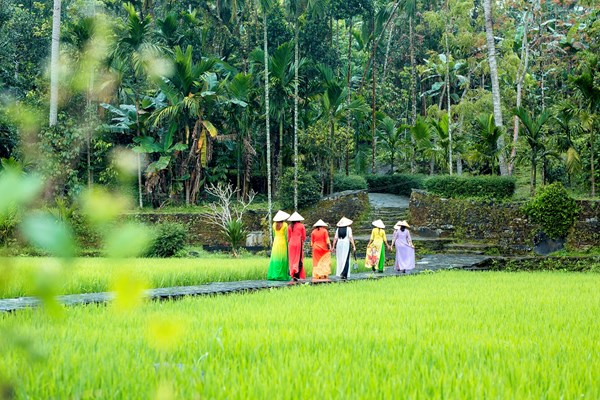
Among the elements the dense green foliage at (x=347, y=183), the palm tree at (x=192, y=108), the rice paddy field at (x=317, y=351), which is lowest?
the rice paddy field at (x=317, y=351)

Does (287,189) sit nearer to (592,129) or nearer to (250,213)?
(250,213)

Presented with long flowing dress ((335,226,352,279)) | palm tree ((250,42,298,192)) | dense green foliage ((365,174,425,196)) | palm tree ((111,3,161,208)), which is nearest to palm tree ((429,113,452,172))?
dense green foliage ((365,174,425,196))

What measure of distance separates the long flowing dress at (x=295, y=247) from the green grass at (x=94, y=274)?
0.69m

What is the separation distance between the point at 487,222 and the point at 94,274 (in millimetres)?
11821

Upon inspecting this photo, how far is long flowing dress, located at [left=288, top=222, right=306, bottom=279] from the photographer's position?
11.1 meters

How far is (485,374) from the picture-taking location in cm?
339

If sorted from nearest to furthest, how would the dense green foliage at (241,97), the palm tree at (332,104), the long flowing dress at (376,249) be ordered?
the long flowing dress at (376,249) < the dense green foliage at (241,97) < the palm tree at (332,104)

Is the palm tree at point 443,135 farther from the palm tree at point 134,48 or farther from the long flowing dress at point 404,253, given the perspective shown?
the palm tree at point 134,48

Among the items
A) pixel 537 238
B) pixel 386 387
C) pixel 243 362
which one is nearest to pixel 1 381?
pixel 386 387

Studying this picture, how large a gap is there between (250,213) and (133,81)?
23.6ft

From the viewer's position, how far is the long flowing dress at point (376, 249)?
13369 millimetres

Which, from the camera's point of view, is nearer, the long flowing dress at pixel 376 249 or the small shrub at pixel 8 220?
the small shrub at pixel 8 220

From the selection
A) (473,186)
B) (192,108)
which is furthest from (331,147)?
(473,186)

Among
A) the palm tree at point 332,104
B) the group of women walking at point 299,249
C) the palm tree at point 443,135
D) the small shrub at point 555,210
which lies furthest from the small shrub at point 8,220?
the palm tree at point 443,135
